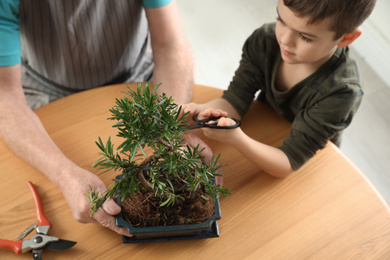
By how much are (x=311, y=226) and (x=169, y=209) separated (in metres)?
0.38

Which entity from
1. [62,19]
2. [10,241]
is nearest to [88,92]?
[62,19]

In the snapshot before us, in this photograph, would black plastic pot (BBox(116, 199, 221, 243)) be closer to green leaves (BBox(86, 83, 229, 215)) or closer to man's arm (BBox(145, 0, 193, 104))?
green leaves (BBox(86, 83, 229, 215))

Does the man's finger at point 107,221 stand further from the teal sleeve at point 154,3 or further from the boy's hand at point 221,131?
the teal sleeve at point 154,3

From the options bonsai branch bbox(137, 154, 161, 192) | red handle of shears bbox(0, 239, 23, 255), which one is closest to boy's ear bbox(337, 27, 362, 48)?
bonsai branch bbox(137, 154, 161, 192)

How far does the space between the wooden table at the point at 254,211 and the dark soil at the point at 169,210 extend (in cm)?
11

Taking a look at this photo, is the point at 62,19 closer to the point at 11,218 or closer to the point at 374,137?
the point at 11,218

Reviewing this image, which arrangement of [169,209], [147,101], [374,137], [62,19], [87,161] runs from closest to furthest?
[147,101], [169,209], [87,161], [62,19], [374,137]

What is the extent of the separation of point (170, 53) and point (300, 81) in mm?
462

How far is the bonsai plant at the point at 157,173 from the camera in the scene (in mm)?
836

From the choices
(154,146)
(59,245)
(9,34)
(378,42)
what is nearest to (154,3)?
(9,34)

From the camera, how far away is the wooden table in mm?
1082

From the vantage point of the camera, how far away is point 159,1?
1.39 m

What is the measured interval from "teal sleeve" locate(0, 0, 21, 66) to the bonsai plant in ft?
1.57

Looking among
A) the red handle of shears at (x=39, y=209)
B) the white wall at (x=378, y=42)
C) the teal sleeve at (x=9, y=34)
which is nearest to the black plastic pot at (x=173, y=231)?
the red handle of shears at (x=39, y=209)
